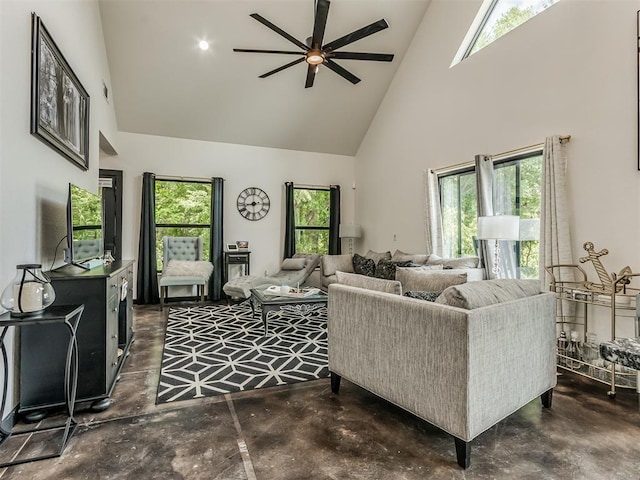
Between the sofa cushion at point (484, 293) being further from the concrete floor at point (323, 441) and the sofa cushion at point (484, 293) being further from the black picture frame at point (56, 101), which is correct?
the black picture frame at point (56, 101)

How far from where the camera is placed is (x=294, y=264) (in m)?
6.07

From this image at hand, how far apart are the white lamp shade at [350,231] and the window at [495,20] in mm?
3191

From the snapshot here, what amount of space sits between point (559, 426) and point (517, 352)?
2.00 ft

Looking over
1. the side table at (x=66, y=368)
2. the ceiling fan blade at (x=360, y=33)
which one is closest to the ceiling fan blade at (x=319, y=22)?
the ceiling fan blade at (x=360, y=33)

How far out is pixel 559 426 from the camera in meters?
2.12

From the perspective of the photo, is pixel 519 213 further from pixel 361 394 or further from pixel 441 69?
pixel 361 394

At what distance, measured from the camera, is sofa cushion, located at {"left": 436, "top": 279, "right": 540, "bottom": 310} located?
1.84 meters

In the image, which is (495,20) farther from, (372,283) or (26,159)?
(26,159)

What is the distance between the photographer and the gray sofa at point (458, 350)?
1.73m

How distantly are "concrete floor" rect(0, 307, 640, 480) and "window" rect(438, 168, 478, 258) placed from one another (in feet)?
8.36

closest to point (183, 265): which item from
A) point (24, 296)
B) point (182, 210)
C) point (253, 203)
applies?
point (182, 210)

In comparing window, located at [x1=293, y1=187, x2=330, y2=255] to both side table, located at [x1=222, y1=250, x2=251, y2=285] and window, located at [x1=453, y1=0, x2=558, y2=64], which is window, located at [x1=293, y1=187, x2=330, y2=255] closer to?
side table, located at [x1=222, y1=250, x2=251, y2=285]

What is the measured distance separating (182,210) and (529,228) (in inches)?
207

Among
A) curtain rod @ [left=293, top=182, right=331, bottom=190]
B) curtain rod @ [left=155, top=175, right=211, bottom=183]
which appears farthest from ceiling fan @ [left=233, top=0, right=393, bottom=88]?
curtain rod @ [left=293, top=182, right=331, bottom=190]
